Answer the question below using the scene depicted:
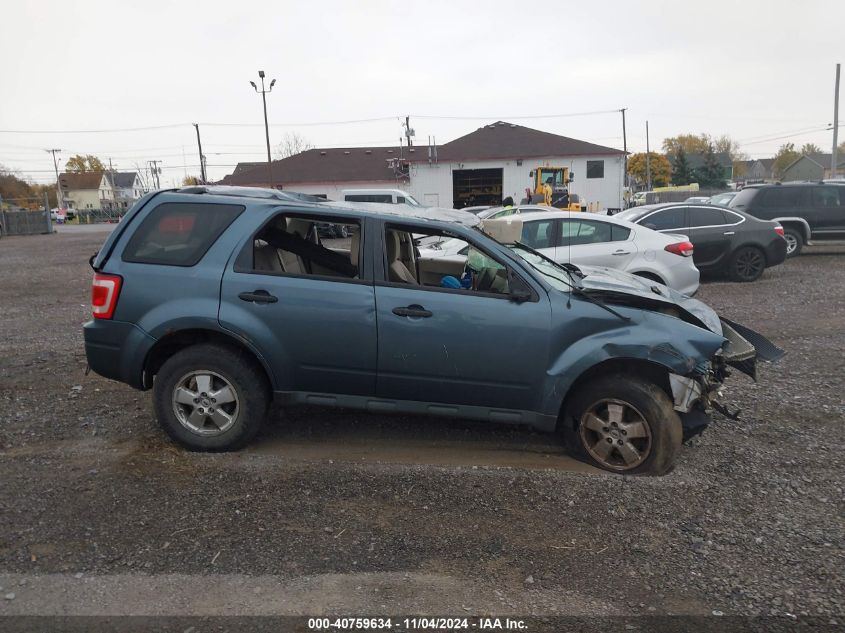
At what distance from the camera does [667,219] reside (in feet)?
38.4

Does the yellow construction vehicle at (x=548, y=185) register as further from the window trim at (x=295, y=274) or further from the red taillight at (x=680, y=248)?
the window trim at (x=295, y=274)

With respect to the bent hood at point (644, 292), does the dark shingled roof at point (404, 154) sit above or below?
above

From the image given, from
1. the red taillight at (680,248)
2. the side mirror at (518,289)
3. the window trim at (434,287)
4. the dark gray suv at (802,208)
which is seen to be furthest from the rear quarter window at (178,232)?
the dark gray suv at (802,208)

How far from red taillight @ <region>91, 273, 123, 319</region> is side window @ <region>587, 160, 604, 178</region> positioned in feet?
141

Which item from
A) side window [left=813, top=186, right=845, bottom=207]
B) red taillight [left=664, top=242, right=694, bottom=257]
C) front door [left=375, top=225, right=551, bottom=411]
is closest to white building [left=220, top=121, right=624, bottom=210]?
side window [left=813, top=186, right=845, bottom=207]

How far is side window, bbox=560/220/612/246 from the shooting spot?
8914 mm

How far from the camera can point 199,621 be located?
273 centimetres

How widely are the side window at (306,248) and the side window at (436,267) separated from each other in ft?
0.93

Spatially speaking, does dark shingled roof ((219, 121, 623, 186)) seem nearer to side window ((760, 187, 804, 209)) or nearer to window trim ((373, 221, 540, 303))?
side window ((760, 187, 804, 209))

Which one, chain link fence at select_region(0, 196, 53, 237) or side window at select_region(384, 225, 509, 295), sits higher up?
chain link fence at select_region(0, 196, 53, 237)

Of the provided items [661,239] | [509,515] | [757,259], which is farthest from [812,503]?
[757,259]

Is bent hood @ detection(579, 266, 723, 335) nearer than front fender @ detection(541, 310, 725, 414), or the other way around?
front fender @ detection(541, 310, 725, 414)

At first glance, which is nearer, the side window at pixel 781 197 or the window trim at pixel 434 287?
the window trim at pixel 434 287

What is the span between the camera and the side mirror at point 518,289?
164 inches
